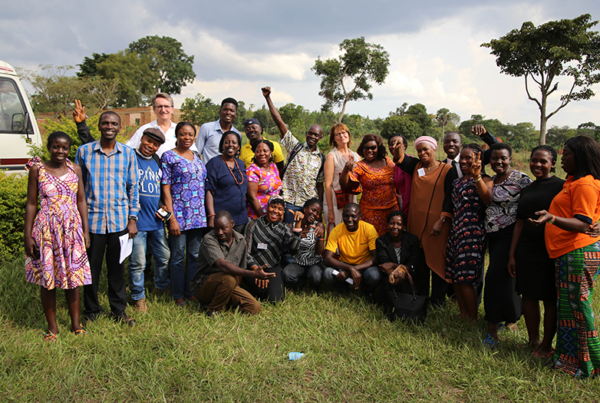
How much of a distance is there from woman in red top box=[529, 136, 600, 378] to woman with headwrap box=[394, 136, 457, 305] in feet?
3.68

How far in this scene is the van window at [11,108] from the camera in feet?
20.9

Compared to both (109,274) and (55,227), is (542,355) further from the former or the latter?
(55,227)

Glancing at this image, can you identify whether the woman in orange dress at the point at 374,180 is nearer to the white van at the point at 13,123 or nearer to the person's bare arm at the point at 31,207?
the person's bare arm at the point at 31,207

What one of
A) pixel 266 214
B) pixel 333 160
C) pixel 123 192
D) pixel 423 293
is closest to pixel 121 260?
pixel 123 192

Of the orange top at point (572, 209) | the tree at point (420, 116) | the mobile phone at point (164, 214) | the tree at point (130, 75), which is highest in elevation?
the tree at point (130, 75)

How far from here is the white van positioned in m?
6.34

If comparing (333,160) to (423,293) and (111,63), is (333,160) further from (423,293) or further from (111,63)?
(111,63)

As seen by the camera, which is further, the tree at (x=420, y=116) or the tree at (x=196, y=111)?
the tree at (x=420, y=116)

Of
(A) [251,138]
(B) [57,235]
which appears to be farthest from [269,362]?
(A) [251,138]

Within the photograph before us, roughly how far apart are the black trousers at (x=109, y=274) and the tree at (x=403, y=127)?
34203mm

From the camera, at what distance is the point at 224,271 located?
408 centimetres

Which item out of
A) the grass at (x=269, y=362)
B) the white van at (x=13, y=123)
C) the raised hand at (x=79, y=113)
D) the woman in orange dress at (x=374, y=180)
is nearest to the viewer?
the grass at (x=269, y=362)

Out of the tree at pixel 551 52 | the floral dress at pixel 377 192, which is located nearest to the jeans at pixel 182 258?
the floral dress at pixel 377 192

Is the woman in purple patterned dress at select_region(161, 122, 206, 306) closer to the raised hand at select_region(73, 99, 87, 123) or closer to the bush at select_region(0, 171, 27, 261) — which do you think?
the raised hand at select_region(73, 99, 87, 123)
